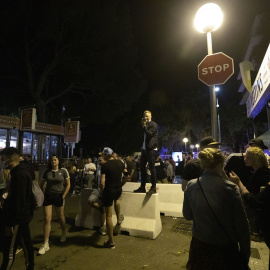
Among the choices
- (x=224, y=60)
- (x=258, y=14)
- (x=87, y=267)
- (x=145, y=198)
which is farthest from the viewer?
(x=258, y=14)

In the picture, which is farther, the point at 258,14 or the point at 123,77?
the point at 123,77

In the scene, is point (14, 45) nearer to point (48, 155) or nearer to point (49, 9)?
point (49, 9)

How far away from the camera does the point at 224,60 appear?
14.5 ft

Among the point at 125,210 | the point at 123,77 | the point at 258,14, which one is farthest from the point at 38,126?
the point at 258,14

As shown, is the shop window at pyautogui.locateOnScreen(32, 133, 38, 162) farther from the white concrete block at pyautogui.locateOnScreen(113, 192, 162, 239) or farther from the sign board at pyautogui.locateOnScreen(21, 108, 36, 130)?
Answer: the white concrete block at pyautogui.locateOnScreen(113, 192, 162, 239)

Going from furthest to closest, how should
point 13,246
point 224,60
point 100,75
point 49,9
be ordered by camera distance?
1. point 100,75
2. point 49,9
3. point 224,60
4. point 13,246

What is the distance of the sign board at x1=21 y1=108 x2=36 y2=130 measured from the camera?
14.9 meters

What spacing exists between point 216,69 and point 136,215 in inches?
155

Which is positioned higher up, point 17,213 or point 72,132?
point 72,132

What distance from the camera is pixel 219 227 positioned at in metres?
2.05

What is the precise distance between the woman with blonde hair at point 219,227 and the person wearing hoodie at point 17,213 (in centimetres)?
256

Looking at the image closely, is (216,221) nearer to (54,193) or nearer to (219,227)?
(219,227)

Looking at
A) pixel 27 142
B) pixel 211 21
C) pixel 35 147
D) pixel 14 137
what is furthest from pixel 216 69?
pixel 35 147

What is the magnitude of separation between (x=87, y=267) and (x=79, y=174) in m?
9.52
